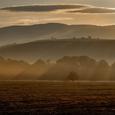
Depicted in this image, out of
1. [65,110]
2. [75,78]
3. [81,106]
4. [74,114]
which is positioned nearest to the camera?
[74,114]

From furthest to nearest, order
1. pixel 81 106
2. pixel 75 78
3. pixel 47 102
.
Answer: pixel 75 78 → pixel 47 102 → pixel 81 106

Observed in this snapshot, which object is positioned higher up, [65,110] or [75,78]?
[65,110]

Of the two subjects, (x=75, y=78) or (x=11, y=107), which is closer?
(x=11, y=107)

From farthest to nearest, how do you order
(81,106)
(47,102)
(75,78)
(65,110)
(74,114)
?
(75,78) → (47,102) → (81,106) → (65,110) → (74,114)

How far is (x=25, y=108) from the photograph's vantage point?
46.4 m

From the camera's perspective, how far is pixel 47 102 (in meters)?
52.5

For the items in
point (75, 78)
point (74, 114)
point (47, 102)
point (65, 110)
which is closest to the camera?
point (74, 114)

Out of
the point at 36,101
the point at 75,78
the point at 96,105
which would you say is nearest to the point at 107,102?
the point at 96,105

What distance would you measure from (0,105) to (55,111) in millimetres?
7906

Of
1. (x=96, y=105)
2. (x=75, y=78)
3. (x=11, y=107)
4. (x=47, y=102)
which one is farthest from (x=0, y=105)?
(x=75, y=78)

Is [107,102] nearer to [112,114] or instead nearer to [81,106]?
[81,106]

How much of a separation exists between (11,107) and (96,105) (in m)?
9.25

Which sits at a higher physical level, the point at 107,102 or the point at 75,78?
the point at 107,102

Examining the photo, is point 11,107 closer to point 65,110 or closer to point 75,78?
point 65,110
